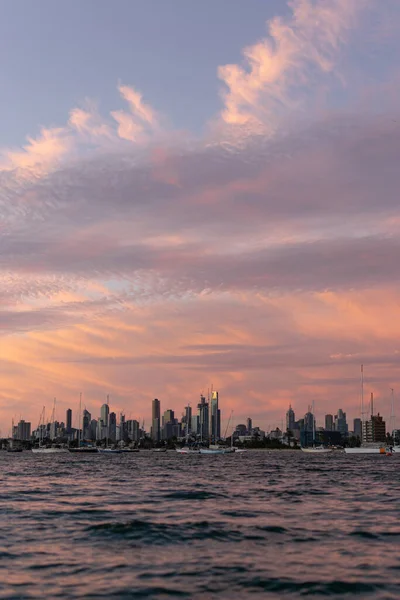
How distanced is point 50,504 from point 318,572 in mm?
27506

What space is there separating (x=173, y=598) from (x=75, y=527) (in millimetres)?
15416

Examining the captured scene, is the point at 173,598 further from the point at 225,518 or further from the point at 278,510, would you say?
the point at 278,510

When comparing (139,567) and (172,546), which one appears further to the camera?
(172,546)

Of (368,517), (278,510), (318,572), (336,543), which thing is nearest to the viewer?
(318,572)

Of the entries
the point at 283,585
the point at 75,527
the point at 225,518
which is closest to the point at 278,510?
the point at 225,518

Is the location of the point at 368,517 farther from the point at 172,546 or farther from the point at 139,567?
the point at 139,567

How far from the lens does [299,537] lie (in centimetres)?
2900

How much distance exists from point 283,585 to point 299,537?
30.3 feet

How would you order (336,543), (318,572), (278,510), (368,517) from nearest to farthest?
(318,572), (336,543), (368,517), (278,510)

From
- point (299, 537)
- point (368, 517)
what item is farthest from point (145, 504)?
point (299, 537)

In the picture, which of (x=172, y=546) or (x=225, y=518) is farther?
(x=225, y=518)

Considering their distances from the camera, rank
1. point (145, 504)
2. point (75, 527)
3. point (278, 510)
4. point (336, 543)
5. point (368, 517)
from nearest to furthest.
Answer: point (336, 543)
point (75, 527)
point (368, 517)
point (278, 510)
point (145, 504)

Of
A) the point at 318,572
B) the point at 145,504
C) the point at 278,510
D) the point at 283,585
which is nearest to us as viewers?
the point at 283,585

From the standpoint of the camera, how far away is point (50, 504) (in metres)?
45.3
